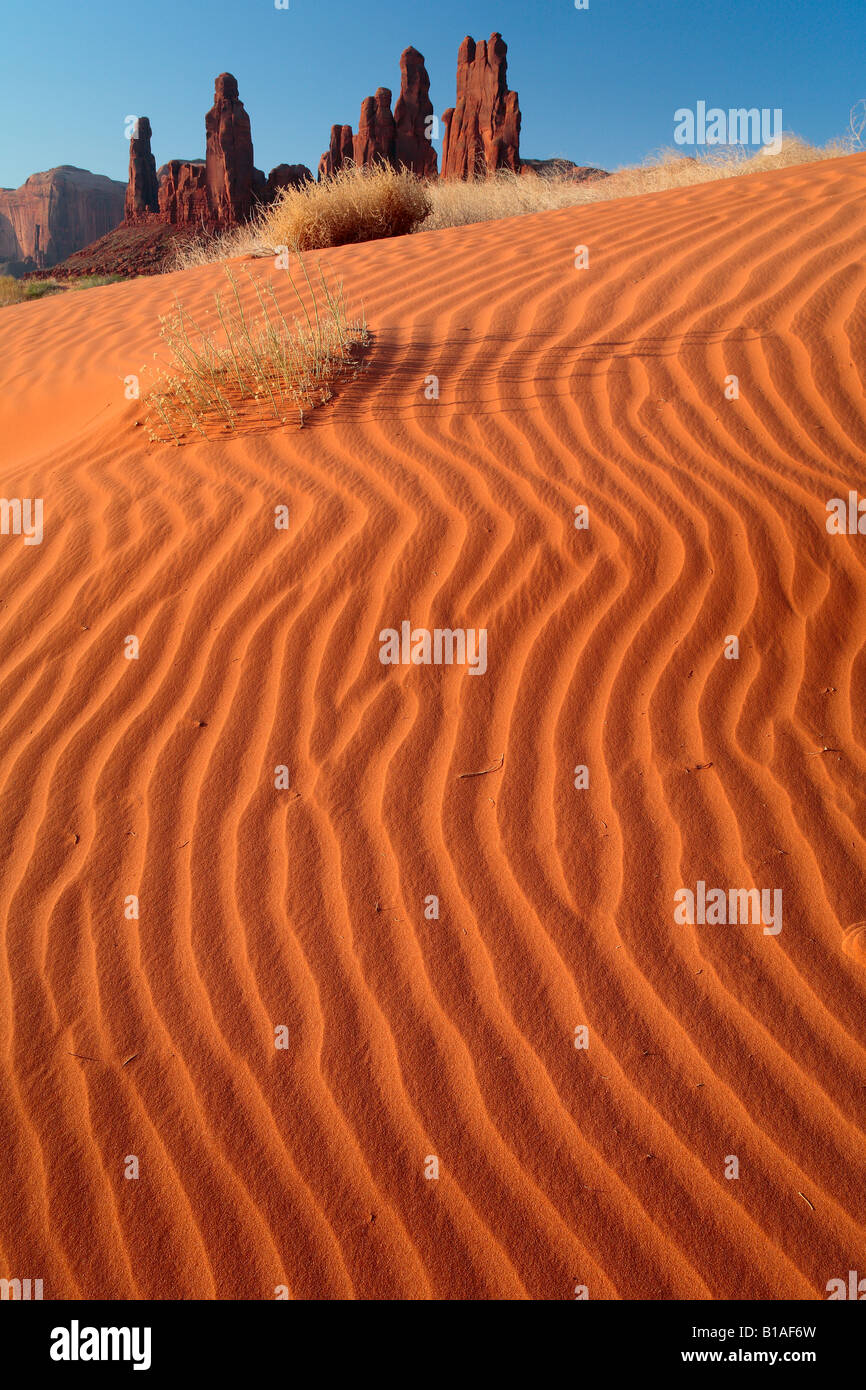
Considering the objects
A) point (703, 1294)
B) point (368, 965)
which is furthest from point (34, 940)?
point (703, 1294)

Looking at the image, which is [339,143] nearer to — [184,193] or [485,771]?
[184,193]

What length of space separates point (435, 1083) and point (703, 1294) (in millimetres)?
732

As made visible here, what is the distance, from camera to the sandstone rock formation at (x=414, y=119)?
47.2 metres

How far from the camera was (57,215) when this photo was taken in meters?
84.9

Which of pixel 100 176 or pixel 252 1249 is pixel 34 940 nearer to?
pixel 252 1249

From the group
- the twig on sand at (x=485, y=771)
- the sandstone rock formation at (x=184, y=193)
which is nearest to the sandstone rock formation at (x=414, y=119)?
the sandstone rock formation at (x=184, y=193)

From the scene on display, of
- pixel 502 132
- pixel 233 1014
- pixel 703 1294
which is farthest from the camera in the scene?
pixel 502 132

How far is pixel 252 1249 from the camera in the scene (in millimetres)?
1881

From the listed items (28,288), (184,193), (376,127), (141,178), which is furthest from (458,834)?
(141,178)

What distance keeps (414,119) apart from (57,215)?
55903 mm

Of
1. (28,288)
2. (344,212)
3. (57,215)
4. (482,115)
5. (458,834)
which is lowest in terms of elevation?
(458,834)

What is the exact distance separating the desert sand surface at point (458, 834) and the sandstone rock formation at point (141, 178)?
6491 centimetres

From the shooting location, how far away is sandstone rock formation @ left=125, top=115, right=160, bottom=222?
5634 centimetres

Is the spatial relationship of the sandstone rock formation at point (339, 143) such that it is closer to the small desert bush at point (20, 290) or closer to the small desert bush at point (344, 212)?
the small desert bush at point (20, 290)
